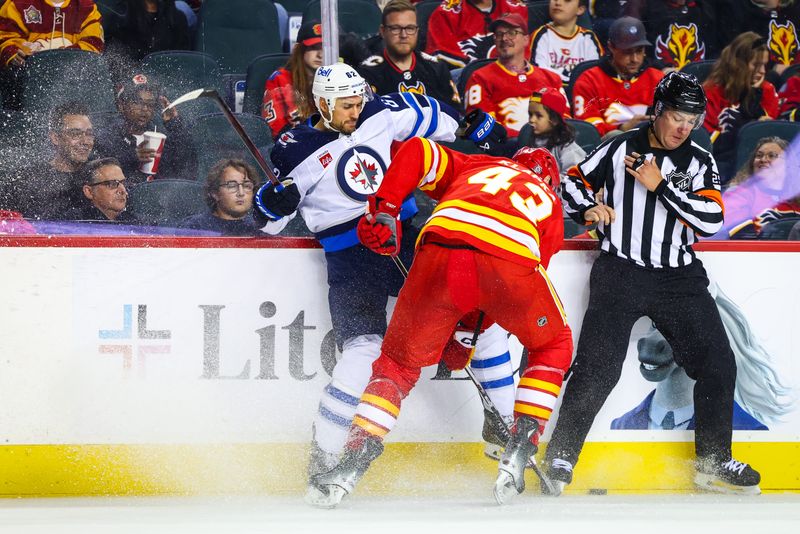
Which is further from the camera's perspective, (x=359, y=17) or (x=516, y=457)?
(x=359, y=17)

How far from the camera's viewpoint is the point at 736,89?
206 inches

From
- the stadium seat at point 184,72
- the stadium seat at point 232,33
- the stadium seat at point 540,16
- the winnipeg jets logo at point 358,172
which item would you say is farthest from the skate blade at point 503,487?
the stadium seat at point 540,16

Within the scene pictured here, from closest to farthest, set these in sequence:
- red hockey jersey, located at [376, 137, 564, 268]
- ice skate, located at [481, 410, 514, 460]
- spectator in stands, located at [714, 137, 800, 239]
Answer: red hockey jersey, located at [376, 137, 564, 268] < ice skate, located at [481, 410, 514, 460] < spectator in stands, located at [714, 137, 800, 239]

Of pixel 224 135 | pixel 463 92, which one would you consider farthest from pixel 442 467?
pixel 463 92

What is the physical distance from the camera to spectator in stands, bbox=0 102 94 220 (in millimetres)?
4000

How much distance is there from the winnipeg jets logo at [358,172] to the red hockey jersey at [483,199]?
0.87 ft

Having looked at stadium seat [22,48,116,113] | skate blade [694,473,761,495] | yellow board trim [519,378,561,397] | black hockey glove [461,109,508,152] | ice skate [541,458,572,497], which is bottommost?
skate blade [694,473,761,495]

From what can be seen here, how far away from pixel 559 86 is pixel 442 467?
219 centimetres

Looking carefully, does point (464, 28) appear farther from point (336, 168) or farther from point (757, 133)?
point (336, 168)

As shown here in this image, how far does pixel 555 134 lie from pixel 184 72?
1650 millimetres

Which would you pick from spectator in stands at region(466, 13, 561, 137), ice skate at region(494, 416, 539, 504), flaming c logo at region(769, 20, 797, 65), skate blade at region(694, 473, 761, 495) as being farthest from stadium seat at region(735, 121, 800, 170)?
ice skate at region(494, 416, 539, 504)

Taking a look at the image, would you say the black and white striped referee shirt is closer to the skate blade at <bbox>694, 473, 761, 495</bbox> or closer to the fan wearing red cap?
the skate blade at <bbox>694, 473, 761, 495</bbox>

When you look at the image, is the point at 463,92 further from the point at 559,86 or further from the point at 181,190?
the point at 181,190

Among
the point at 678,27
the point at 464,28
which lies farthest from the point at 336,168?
the point at 678,27
